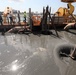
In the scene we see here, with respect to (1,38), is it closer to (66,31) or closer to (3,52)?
(3,52)

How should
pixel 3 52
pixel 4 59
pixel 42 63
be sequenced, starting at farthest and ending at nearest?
1. pixel 3 52
2. pixel 4 59
3. pixel 42 63

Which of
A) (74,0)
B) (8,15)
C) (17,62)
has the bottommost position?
(17,62)

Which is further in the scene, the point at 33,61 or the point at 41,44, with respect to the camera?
the point at 41,44

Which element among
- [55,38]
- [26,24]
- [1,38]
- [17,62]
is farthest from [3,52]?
[26,24]

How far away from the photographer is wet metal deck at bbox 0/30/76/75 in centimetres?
1071

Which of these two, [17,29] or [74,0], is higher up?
[74,0]

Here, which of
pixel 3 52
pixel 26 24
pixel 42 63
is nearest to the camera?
pixel 42 63

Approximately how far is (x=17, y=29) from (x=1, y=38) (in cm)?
295

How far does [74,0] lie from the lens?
14.8 m

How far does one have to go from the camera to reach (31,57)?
12.7m

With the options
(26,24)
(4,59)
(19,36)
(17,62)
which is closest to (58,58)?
(17,62)

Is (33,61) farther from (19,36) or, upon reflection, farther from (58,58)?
(19,36)

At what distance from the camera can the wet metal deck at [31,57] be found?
1071 centimetres

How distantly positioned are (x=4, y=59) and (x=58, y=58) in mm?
3709
